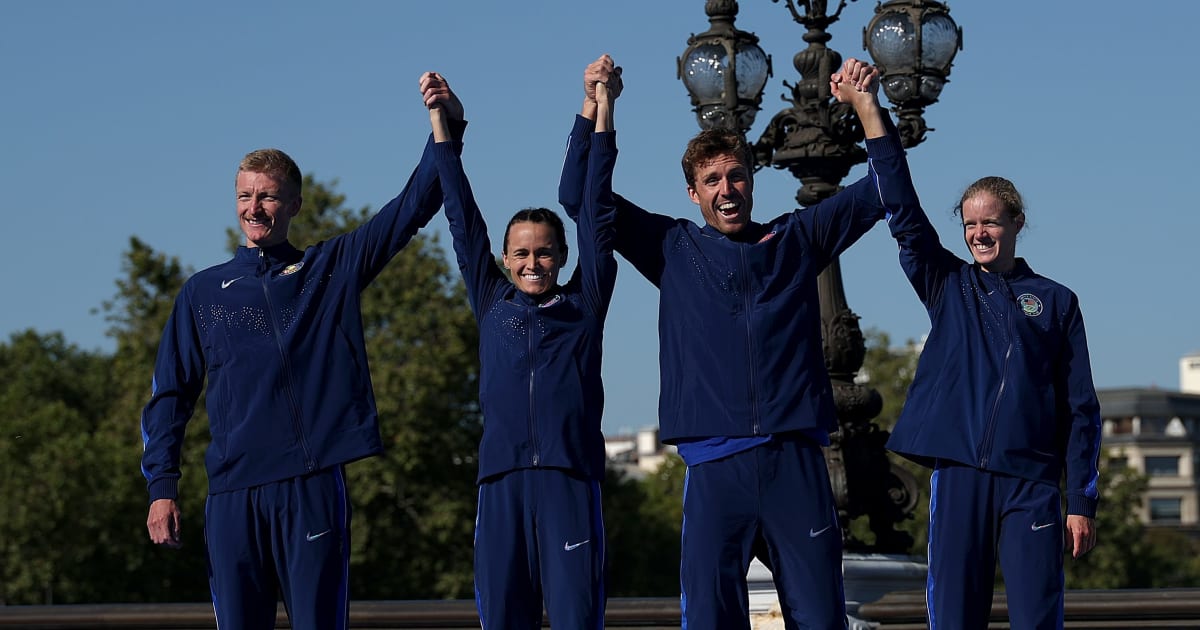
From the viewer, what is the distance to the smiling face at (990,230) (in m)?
6.75

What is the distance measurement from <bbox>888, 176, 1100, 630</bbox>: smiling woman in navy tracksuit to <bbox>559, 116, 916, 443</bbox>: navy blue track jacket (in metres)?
0.21

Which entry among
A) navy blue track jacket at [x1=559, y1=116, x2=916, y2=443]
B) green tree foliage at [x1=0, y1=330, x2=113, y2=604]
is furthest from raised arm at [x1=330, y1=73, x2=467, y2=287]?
green tree foliage at [x1=0, y1=330, x2=113, y2=604]

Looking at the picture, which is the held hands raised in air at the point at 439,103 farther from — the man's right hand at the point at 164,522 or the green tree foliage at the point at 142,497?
the green tree foliage at the point at 142,497

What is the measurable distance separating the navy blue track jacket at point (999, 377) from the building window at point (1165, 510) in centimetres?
13260

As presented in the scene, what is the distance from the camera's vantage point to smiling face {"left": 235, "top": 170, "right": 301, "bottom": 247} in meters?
6.64

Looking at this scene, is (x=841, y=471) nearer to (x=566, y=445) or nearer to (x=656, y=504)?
(x=566, y=445)

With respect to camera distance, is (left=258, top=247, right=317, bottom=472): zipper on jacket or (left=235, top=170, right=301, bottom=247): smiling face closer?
(left=258, top=247, right=317, bottom=472): zipper on jacket

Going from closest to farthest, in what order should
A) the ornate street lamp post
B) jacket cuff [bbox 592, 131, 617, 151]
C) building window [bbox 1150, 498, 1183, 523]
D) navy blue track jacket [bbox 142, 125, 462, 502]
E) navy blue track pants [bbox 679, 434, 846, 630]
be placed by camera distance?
navy blue track pants [bbox 679, 434, 846, 630]
navy blue track jacket [bbox 142, 125, 462, 502]
jacket cuff [bbox 592, 131, 617, 151]
the ornate street lamp post
building window [bbox 1150, 498, 1183, 523]

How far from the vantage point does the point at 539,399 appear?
21.5ft

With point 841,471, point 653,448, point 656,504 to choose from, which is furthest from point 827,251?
point 653,448

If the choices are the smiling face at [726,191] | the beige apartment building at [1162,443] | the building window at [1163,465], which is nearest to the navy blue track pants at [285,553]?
the smiling face at [726,191]

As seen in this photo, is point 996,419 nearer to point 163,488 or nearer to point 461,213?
point 461,213

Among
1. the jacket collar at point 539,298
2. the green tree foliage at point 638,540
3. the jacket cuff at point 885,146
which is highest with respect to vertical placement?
the jacket cuff at point 885,146

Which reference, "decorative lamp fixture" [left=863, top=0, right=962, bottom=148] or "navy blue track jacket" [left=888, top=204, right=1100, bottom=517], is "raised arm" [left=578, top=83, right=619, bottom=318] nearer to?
"navy blue track jacket" [left=888, top=204, right=1100, bottom=517]
